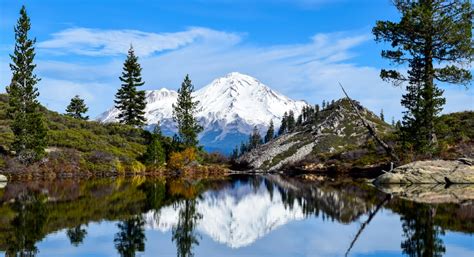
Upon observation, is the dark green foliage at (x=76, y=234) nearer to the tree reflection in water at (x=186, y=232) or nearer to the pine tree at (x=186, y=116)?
the tree reflection in water at (x=186, y=232)

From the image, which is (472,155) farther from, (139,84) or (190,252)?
(139,84)

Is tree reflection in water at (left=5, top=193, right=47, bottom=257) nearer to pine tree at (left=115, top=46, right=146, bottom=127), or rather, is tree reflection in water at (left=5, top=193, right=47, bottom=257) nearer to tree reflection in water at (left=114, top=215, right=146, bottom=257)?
tree reflection in water at (left=114, top=215, right=146, bottom=257)

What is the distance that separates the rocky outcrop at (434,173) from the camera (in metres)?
36.2

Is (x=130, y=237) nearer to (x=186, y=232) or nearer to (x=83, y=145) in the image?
(x=186, y=232)

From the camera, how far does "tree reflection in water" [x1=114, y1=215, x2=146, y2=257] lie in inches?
459

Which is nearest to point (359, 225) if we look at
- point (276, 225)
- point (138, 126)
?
point (276, 225)

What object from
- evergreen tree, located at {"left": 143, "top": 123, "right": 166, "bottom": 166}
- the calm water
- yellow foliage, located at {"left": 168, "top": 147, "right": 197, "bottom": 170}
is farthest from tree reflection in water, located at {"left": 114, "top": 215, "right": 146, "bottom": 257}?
yellow foliage, located at {"left": 168, "top": 147, "right": 197, "bottom": 170}

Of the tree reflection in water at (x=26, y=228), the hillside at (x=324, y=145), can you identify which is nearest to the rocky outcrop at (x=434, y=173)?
the tree reflection in water at (x=26, y=228)

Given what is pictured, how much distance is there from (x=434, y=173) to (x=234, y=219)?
76.6 ft

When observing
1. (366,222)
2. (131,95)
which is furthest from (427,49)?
(131,95)

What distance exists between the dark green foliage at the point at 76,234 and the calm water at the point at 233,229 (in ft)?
0.09

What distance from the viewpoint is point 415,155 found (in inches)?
1727

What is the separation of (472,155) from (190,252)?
140 ft

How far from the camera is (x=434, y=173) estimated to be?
3675 cm
